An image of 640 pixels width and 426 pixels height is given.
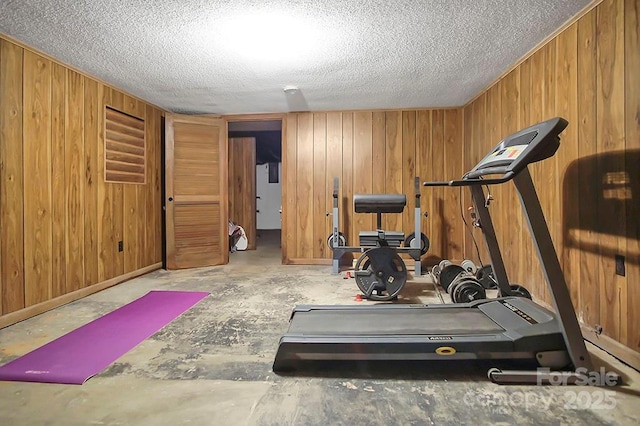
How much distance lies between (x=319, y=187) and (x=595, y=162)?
2905 mm

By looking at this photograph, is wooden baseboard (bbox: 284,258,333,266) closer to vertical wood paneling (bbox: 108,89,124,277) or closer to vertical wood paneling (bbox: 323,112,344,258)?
vertical wood paneling (bbox: 323,112,344,258)

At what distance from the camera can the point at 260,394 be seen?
4.75ft

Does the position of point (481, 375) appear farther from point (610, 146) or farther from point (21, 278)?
point (21, 278)

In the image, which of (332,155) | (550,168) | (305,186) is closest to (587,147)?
(550,168)

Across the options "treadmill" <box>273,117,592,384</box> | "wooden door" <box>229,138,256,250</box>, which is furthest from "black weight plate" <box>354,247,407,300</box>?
"wooden door" <box>229,138,256,250</box>

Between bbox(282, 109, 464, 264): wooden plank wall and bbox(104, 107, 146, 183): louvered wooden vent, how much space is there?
67.8 inches

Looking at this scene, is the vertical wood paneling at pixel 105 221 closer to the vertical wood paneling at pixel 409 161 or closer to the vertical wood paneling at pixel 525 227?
the vertical wood paneling at pixel 409 161

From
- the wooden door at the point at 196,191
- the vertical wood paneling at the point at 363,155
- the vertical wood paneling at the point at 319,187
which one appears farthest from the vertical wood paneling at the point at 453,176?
the wooden door at the point at 196,191

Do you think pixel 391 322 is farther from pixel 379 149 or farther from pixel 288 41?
pixel 379 149

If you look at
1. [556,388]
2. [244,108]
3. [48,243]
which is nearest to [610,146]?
[556,388]

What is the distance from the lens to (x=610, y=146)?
1787 millimetres

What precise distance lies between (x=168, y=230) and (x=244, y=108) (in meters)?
Answer: 1.81

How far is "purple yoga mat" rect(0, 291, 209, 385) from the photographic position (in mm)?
1610

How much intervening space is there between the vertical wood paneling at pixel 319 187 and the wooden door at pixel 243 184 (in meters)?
1.91
